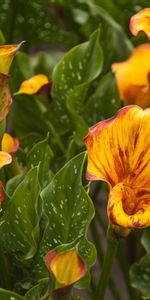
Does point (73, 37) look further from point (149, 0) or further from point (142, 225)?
point (142, 225)

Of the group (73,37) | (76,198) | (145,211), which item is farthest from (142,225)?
(73,37)

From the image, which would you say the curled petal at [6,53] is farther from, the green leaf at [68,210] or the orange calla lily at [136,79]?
the orange calla lily at [136,79]

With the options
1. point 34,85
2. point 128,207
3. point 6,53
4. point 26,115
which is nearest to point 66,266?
point 128,207

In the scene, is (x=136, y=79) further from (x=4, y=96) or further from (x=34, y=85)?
(x=4, y=96)

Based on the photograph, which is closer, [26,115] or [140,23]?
[140,23]

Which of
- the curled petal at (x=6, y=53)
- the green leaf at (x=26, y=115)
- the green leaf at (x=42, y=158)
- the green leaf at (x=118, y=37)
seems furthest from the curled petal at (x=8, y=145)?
the green leaf at (x=118, y=37)

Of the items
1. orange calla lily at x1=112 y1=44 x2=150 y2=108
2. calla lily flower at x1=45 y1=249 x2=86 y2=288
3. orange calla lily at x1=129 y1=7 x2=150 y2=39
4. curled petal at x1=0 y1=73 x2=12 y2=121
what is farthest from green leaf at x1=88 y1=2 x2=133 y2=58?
calla lily flower at x1=45 y1=249 x2=86 y2=288
